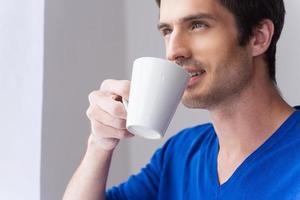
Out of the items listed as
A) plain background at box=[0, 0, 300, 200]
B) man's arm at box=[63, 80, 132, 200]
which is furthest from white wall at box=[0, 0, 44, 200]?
man's arm at box=[63, 80, 132, 200]

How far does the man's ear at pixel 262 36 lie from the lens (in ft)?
3.18

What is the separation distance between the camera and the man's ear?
0.97m

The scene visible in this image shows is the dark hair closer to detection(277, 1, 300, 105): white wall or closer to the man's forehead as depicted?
the man's forehead

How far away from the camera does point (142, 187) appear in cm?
107

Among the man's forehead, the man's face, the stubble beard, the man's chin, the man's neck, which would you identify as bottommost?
the man's neck

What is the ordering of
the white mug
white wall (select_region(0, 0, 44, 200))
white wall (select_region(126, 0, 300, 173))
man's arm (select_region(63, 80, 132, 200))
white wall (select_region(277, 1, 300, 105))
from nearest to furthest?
1. the white mug
2. man's arm (select_region(63, 80, 132, 200))
3. white wall (select_region(0, 0, 44, 200))
4. white wall (select_region(277, 1, 300, 105))
5. white wall (select_region(126, 0, 300, 173))

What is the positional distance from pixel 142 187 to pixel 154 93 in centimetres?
45

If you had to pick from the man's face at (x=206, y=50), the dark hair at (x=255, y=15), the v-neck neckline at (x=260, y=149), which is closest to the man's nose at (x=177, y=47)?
the man's face at (x=206, y=50)

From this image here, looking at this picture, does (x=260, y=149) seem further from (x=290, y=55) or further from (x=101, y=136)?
(x=290, y=55)

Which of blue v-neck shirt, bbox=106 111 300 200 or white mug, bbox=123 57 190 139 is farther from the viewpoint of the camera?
blue v-neck shirt, bbox=106 111 300 200

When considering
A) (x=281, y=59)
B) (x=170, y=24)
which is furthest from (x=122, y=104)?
(x=281, y=59)

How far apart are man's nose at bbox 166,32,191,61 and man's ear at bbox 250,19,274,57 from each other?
16 centimetres

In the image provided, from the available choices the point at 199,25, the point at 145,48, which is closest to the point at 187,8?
the point at 199,25

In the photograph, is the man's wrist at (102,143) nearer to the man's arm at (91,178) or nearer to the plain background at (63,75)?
the man's arm at (91,178)
